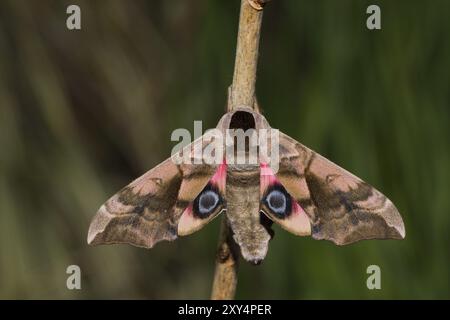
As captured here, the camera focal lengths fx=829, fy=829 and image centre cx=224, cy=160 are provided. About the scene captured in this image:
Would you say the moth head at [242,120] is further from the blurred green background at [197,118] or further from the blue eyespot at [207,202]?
the blurred green background at [197,118]

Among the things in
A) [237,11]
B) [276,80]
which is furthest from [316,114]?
[237,11]

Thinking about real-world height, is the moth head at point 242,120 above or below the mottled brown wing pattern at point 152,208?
above

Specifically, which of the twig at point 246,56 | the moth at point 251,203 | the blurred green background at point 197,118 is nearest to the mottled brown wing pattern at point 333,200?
the moth at point 251,203

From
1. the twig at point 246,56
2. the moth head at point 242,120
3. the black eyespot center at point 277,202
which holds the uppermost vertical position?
the twig at point 246,56

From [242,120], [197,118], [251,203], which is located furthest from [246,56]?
[197,118]

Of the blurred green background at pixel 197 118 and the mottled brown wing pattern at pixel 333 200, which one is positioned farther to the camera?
the blurred green background at pixel 197 118

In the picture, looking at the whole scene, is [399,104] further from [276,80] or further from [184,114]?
[184,114]
